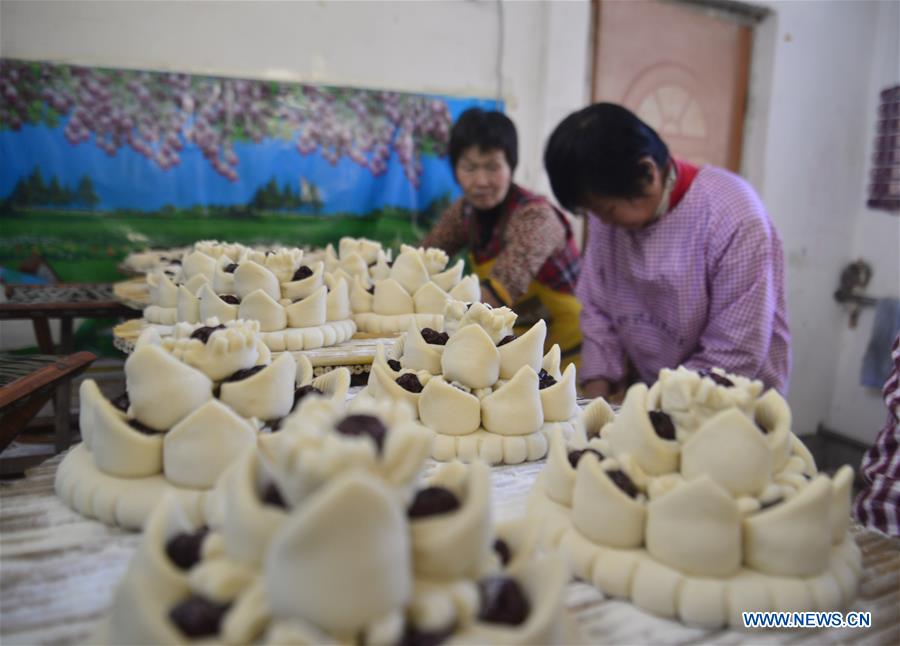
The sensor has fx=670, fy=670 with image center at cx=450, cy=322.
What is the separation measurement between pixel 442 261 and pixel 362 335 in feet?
1.37

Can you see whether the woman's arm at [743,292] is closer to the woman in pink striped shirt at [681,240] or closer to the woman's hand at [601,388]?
the woman in pink striped shirt at [681,240]

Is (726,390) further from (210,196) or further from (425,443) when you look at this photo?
(210,196)

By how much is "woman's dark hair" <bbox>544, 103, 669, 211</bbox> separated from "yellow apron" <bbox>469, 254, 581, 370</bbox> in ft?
2.87

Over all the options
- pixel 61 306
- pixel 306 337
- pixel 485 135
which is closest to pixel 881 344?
pixel 485 135

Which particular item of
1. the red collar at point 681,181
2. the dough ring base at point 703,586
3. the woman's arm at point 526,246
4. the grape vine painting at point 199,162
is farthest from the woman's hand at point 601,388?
the grape vine painting at point 199,162

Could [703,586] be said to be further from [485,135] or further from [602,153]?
[485,135]

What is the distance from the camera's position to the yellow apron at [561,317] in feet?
10.1

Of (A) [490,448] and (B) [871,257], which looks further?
(B) [871,257]

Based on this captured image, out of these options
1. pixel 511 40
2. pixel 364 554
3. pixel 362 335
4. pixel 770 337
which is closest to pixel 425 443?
pixel 364 554

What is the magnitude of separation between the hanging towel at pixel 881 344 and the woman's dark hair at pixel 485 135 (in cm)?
300

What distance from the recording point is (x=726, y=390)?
1.04 meters

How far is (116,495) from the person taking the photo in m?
1.12

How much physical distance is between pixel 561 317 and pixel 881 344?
107 inches

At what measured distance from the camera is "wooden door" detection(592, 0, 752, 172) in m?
4.28
